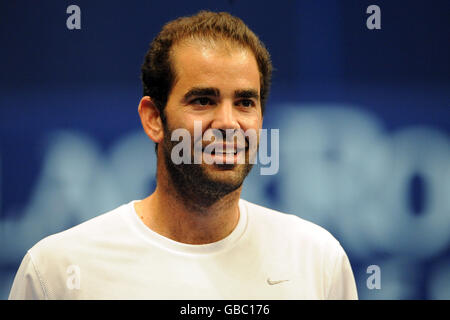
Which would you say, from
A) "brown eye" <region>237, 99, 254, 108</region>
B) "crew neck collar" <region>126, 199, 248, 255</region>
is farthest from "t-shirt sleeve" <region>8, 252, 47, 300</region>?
"brown eye" <region>237, 99, 254, 108</region>

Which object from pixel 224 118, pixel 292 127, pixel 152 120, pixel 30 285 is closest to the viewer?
pixel 224 118

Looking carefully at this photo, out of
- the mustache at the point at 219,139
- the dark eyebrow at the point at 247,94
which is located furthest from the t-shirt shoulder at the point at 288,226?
the dark eyebrow at the point at 247,94

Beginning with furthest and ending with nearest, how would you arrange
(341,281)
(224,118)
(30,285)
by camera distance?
(341,281) → (30,285) → (224,118)

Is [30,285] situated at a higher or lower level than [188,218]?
lower

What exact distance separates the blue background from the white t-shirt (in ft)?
2.22

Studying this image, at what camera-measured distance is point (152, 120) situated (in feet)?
8.15

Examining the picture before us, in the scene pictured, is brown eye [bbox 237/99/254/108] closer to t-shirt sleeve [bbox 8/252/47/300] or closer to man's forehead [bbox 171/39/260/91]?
man's forehead [bbox 171/39/260/91]

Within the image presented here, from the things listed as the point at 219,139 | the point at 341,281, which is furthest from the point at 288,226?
the point at 219,139

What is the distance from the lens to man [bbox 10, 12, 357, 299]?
2268 millimetres

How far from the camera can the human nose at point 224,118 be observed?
2.23m

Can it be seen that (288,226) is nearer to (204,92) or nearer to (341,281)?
(341,281)

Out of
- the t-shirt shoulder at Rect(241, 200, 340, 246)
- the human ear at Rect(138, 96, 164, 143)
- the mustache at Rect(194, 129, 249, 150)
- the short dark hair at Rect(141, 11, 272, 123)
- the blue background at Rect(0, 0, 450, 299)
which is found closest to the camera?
the mustache at Rect(194, 129, 249, 150)

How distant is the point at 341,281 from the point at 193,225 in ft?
2.58

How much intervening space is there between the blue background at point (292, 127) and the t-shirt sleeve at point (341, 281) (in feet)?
1.91
